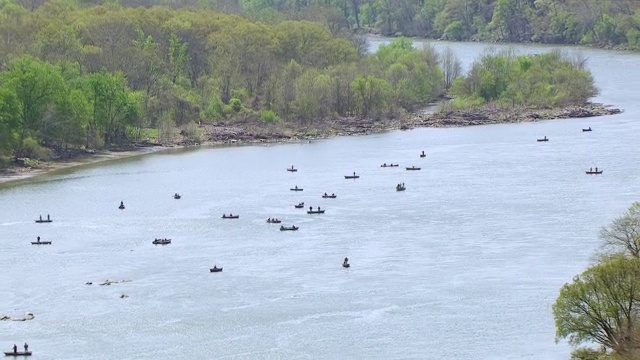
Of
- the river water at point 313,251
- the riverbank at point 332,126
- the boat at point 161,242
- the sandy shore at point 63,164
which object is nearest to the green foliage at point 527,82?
the riverbank at point 332,126

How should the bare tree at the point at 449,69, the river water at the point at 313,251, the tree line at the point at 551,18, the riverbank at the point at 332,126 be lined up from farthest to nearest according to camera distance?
the tree line at the point at 551,18
the bare tree at the point at 449,69
the riverbank at the point at 332,126
the river water at the point at 313,251

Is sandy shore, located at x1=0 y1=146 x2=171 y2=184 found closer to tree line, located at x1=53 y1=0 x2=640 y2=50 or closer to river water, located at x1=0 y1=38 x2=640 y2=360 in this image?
river water, located at x1=0 y1=38 x2=640 y2=360

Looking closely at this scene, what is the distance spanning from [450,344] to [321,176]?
38270 mm

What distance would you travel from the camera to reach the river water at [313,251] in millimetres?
51594

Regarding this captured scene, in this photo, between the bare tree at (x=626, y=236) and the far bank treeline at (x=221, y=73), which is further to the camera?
the far bank treeline at (x=221, y=73)

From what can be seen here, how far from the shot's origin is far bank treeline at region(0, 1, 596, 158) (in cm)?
10381

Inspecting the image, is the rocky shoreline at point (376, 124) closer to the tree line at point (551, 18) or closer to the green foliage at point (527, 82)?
the green foliage at point (527, 82)

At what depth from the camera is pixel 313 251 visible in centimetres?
6469

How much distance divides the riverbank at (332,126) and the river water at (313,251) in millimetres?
3437

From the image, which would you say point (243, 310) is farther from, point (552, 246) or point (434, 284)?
point (552, 246)

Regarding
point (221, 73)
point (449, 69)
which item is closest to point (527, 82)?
point (449, 69)

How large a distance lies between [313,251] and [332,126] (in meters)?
48.3

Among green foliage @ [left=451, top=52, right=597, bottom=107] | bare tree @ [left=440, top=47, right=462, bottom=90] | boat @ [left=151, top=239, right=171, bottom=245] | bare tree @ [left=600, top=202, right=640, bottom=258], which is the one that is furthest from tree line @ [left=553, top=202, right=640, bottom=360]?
bare tree @ [left=440, top=47, right=462, bottom=90]

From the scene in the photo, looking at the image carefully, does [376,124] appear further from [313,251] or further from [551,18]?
[551,18]
